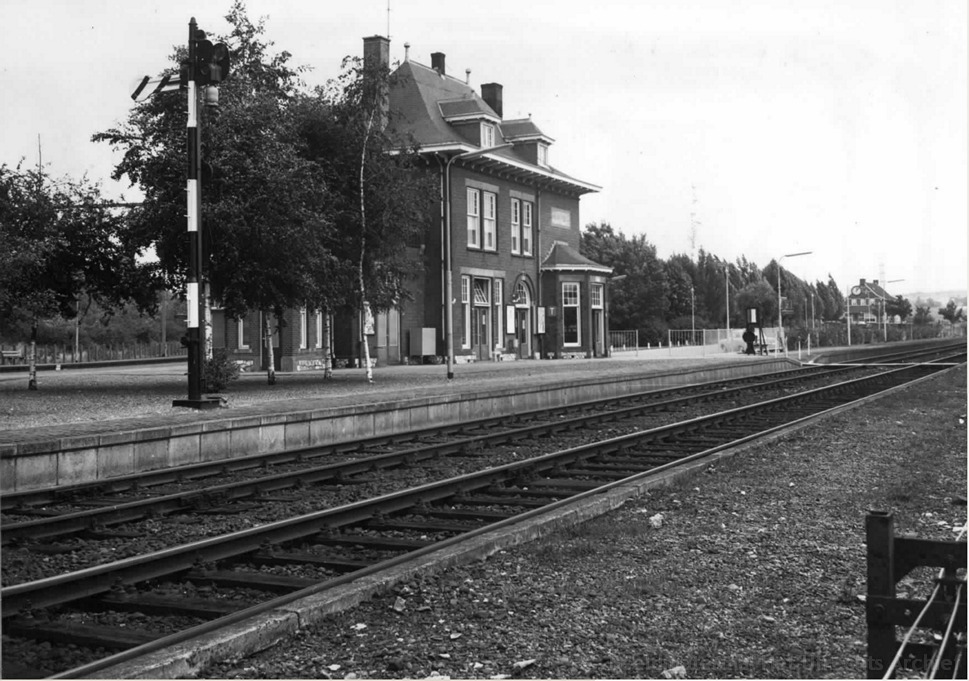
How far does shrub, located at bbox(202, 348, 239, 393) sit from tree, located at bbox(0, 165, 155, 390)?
7.82 ft

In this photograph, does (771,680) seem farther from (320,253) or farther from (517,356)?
(517,356)

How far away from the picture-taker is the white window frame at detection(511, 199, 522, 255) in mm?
45062

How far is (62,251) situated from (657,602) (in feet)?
63.3

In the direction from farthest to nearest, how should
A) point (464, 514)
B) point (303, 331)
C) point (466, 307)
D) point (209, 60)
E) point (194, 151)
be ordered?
point (466, 307) → point (303, 331) → point (194, 151) → point (209, 60) → point (464, 514)

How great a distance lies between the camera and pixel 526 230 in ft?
151

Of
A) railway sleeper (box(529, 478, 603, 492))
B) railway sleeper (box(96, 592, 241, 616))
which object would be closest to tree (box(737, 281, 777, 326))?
railway sleeper (box(529, 478, 603, 492))

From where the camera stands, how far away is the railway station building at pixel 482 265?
37938 millimetres

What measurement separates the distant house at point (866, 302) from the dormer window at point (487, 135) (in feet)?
232

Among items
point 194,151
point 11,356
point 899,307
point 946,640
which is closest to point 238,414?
point 194,151

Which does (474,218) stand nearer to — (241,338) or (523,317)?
(523,317)

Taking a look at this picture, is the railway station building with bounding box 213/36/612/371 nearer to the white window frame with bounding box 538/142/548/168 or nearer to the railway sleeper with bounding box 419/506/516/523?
the white window frame with bounding box 538/142/548/168

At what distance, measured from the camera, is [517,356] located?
44562 millimetres

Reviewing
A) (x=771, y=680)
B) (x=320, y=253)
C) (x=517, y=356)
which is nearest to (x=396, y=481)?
(x=771, y=680)

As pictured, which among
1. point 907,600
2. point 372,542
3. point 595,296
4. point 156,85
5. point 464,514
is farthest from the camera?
point 595,296
